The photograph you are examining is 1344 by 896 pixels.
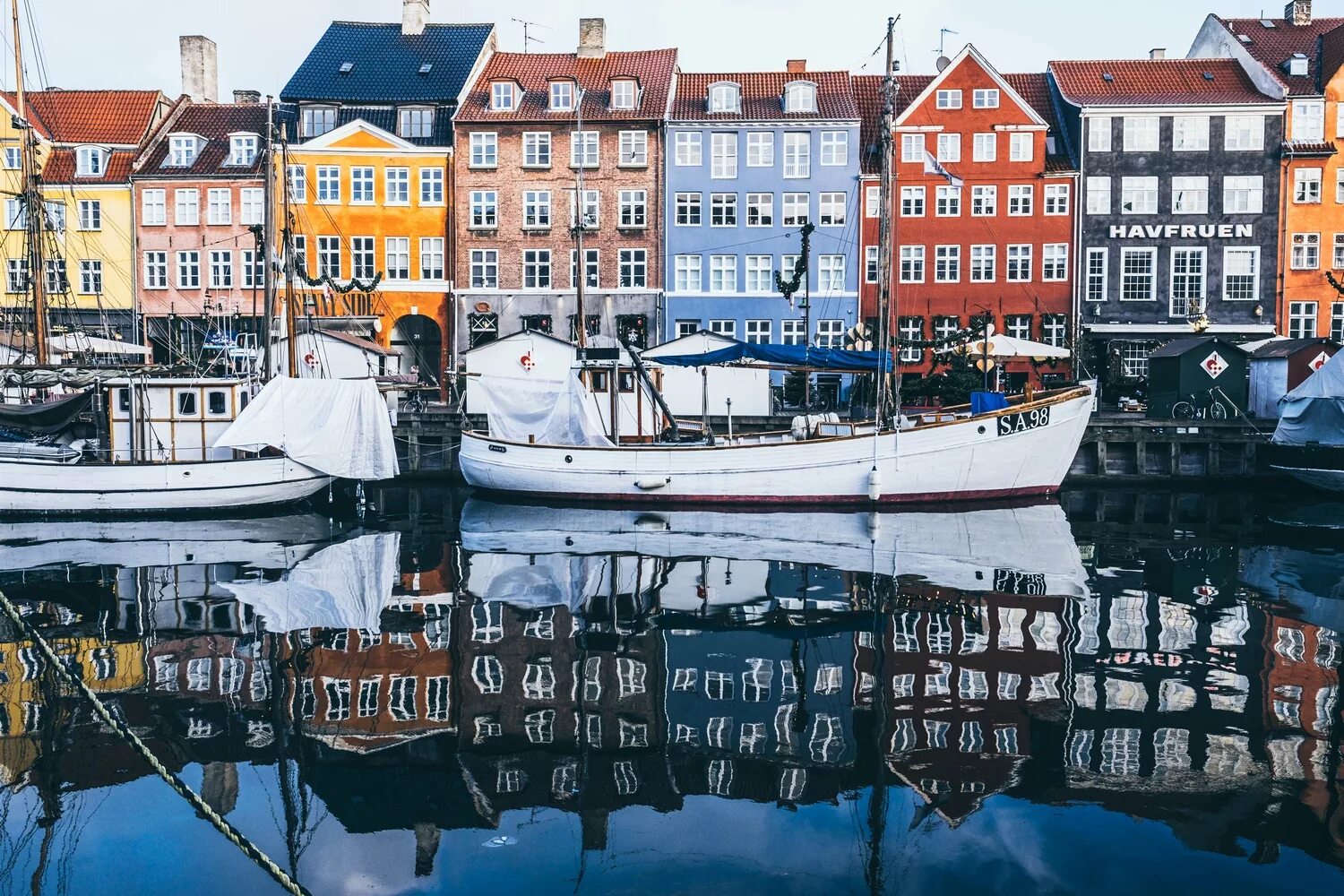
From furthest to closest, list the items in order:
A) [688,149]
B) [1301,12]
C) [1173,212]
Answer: [1301,12] < [688,149] < [1173,212]

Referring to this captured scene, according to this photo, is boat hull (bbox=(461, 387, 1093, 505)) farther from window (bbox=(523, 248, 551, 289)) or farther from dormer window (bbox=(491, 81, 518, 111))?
dormer window (bbox=(491, 81, 518, 111))

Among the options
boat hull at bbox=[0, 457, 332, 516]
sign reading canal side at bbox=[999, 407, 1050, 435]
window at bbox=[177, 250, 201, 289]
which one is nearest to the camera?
boat hull at bbox=[0, 457, 332, 516]

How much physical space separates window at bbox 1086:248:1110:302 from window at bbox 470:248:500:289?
23537mm

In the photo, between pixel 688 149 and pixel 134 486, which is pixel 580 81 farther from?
pixel 134 486

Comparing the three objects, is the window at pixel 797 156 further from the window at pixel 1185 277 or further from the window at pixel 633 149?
the window at pixel 1185 277

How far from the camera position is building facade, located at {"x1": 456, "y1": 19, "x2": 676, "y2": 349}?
47062 millimetres

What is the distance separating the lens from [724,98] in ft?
156

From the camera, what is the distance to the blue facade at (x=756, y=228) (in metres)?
47.3

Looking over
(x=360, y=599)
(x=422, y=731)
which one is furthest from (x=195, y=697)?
(x=360, y=599)

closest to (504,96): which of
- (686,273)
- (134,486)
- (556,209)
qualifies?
(556,209)

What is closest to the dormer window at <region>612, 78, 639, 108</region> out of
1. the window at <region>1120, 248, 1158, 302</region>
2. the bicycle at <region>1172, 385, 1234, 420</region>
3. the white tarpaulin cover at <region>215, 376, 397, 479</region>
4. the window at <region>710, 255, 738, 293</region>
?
the window at <region>710, 255, 738, 293</region>

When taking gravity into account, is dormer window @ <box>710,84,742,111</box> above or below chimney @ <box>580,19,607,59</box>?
below

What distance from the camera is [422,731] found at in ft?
39.9

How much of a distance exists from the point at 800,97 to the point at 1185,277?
Answer: 16.8 m
